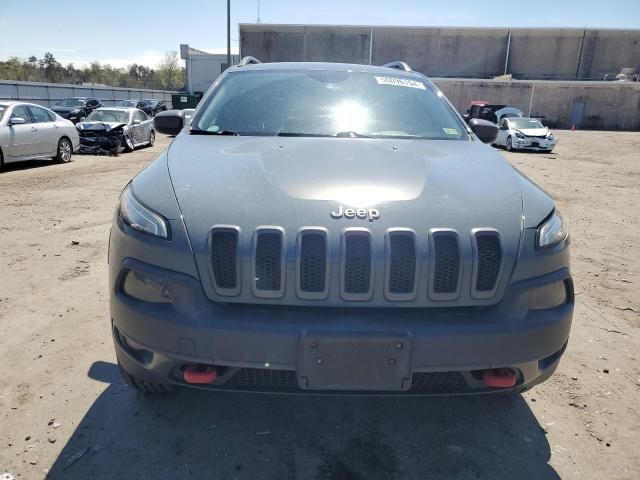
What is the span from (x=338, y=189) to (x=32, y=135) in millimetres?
11628

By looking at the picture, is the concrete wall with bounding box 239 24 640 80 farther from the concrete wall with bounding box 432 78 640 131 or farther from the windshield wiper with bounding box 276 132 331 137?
the windshield wiper with bounding box 276 132 331 137

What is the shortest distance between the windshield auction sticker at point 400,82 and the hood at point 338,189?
968 millimetres

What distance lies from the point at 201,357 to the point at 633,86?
48.3 metres

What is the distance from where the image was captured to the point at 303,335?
171cm

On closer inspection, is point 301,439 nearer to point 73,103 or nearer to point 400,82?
point 400,82

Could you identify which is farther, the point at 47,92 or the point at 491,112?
the point at 47,92

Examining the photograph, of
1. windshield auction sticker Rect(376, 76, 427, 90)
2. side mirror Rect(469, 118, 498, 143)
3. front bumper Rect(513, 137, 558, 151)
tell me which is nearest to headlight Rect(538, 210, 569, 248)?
side mirror Rect(469, 118, 498, 143)

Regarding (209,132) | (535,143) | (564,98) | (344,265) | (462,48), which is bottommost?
(535,143)

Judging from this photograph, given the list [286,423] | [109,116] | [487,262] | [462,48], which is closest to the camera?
[487,262]

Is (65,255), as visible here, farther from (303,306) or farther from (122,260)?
(303,306)

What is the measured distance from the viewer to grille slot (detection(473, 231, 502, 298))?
1821mm

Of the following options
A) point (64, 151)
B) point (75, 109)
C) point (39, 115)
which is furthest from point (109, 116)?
point (75, 109)

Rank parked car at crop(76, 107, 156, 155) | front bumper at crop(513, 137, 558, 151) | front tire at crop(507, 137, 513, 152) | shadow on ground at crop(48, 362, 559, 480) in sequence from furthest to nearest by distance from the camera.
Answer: front tire at crop(507, 137, 513, 152), front bumper at crop(513, 137, 558, 151), parked car at crop(76, 107, 156, 155), shadow on ground at crop(48, 362, 559, 480)

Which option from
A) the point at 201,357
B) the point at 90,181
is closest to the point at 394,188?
the point at 201,357
